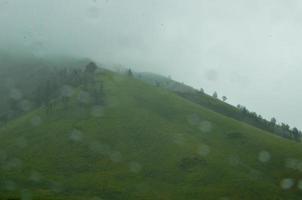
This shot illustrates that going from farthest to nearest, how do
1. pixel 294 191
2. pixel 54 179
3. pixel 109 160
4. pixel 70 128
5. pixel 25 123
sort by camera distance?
pixel 25 123 → pixel 70 128 → pixel 109 160 → pixel 54 179 → pixel 294 191

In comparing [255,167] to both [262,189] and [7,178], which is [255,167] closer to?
[262,189]

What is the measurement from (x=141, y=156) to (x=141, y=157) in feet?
2.55

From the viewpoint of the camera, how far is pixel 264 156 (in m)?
145

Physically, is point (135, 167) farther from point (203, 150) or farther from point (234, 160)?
point (234, 160)

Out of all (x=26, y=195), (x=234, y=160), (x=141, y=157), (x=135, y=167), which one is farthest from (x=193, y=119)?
(x=26, y=195)

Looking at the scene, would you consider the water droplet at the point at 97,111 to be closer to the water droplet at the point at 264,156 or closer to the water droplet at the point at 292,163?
the water droplet at the point at 264,156

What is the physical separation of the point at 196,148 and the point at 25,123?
226 feet

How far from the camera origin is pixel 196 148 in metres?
151

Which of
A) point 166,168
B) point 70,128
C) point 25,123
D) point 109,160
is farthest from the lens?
point 25,123

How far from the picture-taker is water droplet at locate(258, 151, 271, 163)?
14088 centimetres

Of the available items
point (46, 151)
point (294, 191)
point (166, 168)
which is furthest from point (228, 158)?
point (46, 151)

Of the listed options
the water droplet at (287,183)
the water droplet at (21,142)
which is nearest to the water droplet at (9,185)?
the water droplet at (21,142)

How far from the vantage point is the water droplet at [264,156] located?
140875 millimetres

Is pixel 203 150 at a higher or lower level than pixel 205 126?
lower
